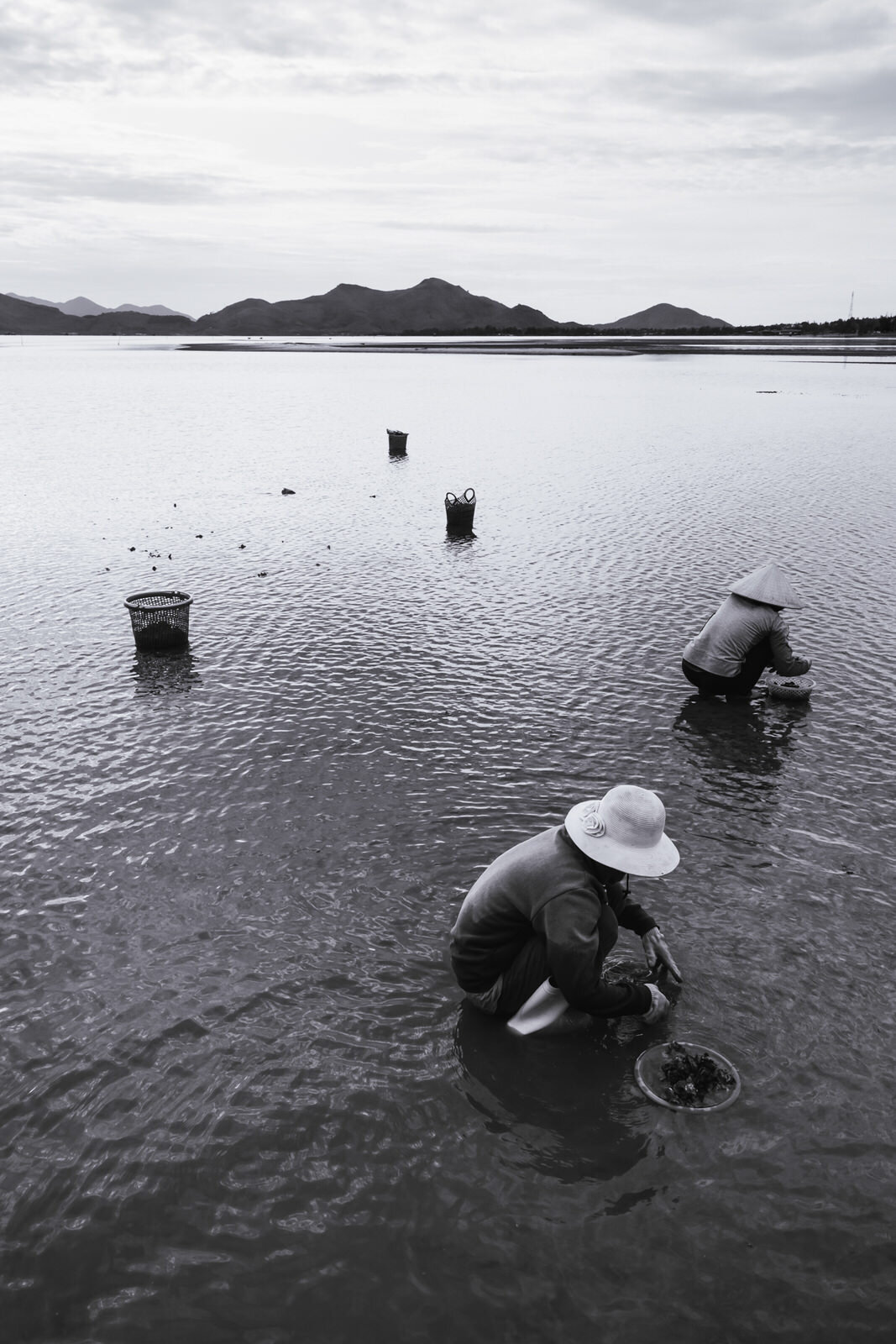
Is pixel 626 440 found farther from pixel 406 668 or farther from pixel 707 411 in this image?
pixel 406 668

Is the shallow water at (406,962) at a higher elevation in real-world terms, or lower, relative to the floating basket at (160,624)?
lower

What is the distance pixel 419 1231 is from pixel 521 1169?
2.65ft

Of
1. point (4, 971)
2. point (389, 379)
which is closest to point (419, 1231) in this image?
point (4, 971)

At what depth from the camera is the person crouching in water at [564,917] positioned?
607 cm

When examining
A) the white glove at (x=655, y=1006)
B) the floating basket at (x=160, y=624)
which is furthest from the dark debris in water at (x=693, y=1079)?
the floating basket at (x=160, y=624)

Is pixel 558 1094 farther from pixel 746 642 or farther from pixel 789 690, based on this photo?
pixel 789 690

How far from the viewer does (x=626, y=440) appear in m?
43.1

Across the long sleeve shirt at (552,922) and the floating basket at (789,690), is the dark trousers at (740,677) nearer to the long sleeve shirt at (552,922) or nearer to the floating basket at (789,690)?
the floating basket at (789,690)

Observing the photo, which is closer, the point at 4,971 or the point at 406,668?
the point at 4,971

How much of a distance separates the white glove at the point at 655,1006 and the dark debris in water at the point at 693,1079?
1.33ft

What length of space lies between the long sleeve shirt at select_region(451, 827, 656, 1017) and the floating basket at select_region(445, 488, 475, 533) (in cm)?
1759

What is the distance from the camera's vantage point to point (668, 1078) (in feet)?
21.2

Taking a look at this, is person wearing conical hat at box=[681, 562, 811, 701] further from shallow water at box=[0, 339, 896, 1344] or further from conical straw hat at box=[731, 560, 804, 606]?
shallow water at box=[0, 339, 896, 1344]

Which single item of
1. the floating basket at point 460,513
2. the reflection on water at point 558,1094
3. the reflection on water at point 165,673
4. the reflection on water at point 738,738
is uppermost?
the floating basket at point 460,513
